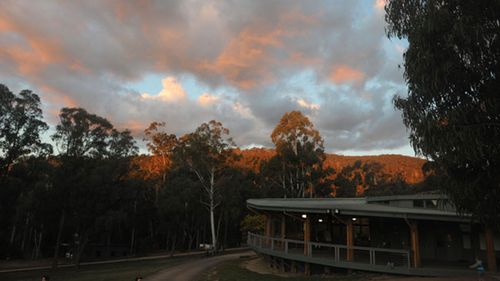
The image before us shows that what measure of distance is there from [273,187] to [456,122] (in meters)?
40.4

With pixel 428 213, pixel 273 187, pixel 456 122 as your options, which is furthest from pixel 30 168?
pixel 456 122

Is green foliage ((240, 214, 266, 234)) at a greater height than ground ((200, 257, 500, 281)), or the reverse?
green foliage ((240, 214, 266, 234))

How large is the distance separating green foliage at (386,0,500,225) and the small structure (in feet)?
11.8

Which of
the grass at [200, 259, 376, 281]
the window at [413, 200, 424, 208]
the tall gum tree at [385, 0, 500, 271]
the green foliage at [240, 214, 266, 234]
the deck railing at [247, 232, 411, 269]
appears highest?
the tall gum tree at [385, 0, 500, 271]

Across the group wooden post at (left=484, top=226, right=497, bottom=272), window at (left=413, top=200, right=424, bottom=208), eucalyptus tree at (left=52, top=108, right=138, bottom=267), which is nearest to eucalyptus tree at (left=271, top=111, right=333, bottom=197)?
eucalyptus tree at (left=52, top=108, right=138, bottom=267)

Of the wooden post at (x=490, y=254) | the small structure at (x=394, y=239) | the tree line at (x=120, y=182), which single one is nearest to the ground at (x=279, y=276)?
the small structure at (x=394, y=239)

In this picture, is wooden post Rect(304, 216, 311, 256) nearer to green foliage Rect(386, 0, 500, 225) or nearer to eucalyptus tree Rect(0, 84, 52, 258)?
green foliage Rect(386, 0, 500, 225)

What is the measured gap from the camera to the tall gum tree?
1034cm

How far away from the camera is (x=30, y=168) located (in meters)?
35.0

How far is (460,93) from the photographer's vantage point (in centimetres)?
1101

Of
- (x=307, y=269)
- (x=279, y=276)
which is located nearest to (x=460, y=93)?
(x=307, y=269)

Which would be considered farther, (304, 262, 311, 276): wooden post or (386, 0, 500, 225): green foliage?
(304, 262, 311, 276): wooden post

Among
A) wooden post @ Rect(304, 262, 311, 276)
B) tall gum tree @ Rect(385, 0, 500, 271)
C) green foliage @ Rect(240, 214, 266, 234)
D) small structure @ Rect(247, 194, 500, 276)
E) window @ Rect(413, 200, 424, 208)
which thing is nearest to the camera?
tall gum tree @ Rect(385, 0, 500, 271)

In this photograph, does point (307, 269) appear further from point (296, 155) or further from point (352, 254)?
point (296, 155)
